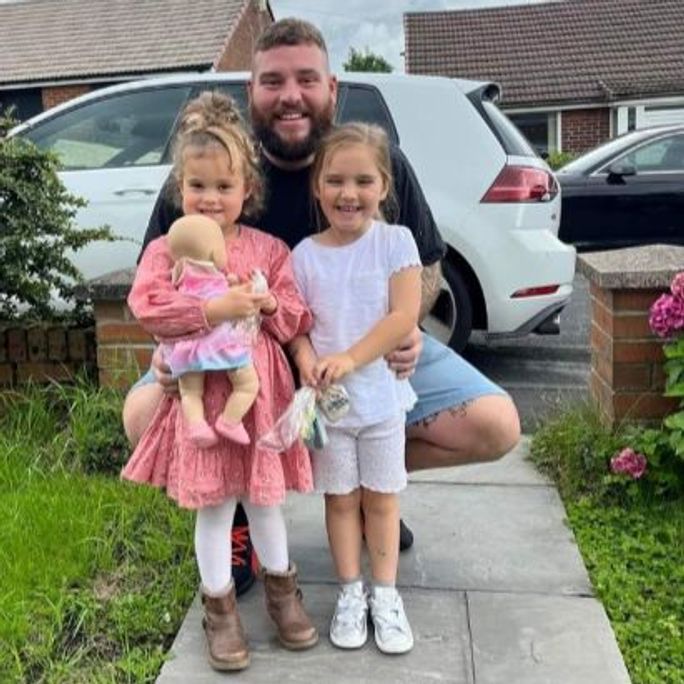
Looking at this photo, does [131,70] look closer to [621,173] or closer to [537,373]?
[621,173]

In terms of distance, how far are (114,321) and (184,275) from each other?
166cm

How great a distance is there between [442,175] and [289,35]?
95.3 inches

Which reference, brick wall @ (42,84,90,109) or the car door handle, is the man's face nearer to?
the car door handle

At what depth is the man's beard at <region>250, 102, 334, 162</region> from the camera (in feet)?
8.43

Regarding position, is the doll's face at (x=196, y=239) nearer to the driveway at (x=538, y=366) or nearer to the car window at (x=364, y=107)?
the driveway at (x=538, y=366)

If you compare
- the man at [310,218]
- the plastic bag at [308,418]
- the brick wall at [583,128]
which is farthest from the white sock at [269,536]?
the brick wall at [583,128]

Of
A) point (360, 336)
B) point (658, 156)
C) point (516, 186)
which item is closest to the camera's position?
point (360, 336)

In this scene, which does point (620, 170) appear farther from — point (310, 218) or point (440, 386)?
point (310, 218)

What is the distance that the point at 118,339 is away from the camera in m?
3.71

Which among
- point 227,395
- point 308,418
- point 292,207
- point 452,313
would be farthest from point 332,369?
point 452,313

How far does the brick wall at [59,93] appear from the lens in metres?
22.1

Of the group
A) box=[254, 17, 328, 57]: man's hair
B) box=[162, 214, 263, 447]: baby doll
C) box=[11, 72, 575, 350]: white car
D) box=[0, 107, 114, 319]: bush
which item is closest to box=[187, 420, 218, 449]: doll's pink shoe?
box=[162, 214, 263, 447]: baby doll

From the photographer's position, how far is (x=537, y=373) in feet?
18.1

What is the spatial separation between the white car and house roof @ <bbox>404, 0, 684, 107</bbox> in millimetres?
16776
